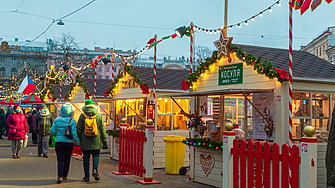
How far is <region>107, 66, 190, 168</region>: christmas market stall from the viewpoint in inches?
530

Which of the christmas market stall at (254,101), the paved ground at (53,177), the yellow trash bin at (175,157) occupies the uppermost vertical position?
the christmas market stall at (254,101)

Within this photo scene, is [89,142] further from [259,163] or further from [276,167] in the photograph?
[276,167]

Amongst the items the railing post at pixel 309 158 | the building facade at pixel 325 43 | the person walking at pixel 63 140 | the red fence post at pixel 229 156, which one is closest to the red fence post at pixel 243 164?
the red fence post at pixel 229 156

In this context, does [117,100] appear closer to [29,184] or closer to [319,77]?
[29,184]

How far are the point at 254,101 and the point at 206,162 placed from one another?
1874 millimetres

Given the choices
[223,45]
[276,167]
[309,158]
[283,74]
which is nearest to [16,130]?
[223,45]

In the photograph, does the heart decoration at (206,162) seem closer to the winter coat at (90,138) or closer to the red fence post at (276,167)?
the winter coat at (90,138)

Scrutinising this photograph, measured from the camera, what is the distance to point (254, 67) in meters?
8.93

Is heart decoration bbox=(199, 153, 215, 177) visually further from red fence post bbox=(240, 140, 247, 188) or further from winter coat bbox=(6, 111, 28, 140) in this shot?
winter coat bbox=(6, 111, 28, 140)

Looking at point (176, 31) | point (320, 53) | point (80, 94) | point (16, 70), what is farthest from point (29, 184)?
point (16, 70)

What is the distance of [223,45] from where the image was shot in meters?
9.82

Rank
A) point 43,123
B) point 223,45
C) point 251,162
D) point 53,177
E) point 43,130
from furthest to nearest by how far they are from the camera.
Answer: point 43,123
point 43,130
point 53,177
point 223,45
point 251,162

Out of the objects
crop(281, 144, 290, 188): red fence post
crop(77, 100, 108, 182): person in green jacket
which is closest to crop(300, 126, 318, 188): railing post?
crop(281, 144, 290, 188): red fence post

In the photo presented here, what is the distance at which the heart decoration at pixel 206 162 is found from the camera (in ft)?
32.3
